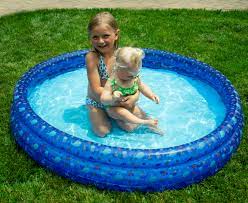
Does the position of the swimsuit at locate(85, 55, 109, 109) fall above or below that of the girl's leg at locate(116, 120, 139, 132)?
above

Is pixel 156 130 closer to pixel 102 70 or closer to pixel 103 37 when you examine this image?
pixel 102 70

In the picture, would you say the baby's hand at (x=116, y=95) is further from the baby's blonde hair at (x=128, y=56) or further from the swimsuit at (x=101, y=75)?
the swimsuit at (x=101, y=75)

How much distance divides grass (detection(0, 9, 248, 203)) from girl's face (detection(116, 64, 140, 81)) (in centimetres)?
116

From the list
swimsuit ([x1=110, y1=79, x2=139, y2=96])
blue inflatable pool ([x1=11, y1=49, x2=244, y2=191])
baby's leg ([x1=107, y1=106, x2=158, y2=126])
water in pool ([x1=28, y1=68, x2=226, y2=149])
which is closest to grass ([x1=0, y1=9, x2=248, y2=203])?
blue inflatable pool ([x1=11, y1=49, x2=244, y2=191])

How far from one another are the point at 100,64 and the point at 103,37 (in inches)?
13.4

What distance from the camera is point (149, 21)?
8977 mm

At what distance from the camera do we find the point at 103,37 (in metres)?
4.53

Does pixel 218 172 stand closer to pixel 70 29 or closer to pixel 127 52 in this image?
pixel 127 52

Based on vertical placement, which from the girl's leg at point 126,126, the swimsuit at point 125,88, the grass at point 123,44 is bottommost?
the grass at point 123,44

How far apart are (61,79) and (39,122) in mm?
2038

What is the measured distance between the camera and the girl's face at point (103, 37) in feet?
14.6

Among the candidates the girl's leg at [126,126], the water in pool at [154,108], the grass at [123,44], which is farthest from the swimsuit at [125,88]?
the grass at [123,44]

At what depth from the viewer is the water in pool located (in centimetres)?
492

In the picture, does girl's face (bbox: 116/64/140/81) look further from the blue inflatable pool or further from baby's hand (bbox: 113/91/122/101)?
the blue inflatable pool
